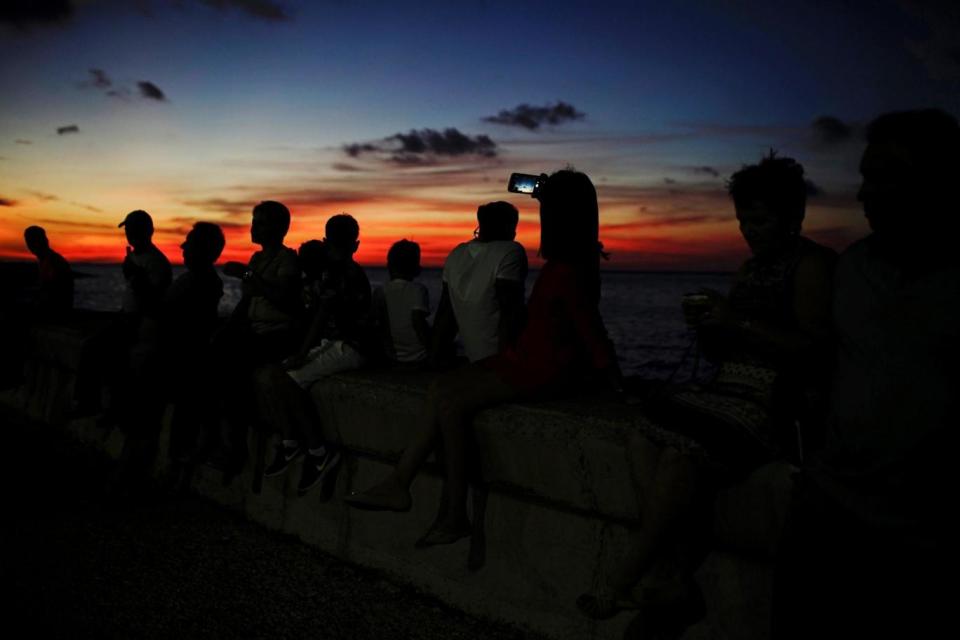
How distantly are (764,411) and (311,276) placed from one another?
3.73 m

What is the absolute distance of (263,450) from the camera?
207 inches

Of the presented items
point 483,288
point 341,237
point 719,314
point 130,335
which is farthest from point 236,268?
point 719,314

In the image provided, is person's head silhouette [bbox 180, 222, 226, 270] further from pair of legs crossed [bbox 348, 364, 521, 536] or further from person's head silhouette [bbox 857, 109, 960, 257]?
person's head silhouette [bbox 857, 109, 960, 257]

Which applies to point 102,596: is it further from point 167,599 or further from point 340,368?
point 340,368

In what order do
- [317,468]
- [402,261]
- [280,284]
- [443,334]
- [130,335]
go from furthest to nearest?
1. [130,335]
2. [402,261]
3. [280,284]
4. [443,334]
5. [317,468]

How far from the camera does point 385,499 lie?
378 centimetres

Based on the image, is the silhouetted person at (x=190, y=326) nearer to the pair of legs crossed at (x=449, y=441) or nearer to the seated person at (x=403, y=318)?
the seated person at (x=403, y=318)

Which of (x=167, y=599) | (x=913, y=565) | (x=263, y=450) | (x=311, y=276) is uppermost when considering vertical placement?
(x=311, y=276)

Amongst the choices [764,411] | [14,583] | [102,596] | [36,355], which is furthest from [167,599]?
[36,355]

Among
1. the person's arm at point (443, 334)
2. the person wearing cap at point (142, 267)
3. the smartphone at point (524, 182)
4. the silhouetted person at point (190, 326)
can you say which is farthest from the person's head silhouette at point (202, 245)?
the smartphone at point (524, 182)

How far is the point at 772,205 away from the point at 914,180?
84 centimetres

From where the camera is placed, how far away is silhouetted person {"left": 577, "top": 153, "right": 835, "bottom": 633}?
97.8 inches

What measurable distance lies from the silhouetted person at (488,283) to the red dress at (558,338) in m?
0.91

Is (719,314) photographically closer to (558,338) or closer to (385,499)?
(558,338)
